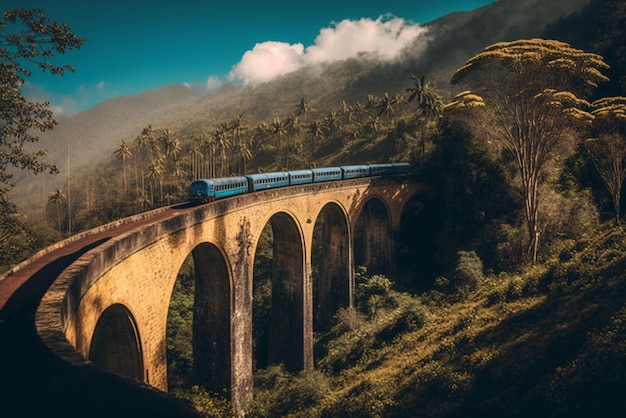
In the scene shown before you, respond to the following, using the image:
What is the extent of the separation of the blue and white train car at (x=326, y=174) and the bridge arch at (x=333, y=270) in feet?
8.62

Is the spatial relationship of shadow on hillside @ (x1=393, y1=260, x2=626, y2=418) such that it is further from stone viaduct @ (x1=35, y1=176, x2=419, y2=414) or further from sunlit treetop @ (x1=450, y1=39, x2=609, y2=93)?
sunlit treetop @ (x1=450, y1=39, x2=609, y2=93)

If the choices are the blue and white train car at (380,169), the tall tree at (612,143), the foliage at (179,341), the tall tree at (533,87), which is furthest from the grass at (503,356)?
the blue and white train car at (380,169)

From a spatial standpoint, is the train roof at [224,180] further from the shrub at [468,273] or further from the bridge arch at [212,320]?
the shrub at [468,273]

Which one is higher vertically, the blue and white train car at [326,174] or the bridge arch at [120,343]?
the blue and white train car at [326,174]

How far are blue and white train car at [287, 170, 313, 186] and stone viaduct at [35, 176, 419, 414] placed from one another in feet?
7.38

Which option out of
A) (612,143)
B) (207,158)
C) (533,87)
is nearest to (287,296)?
(533,87)

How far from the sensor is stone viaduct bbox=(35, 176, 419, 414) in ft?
36.9

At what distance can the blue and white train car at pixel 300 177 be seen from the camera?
30.4m

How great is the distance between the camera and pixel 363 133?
79688mm

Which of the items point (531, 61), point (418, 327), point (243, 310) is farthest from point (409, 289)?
point (531, 61)

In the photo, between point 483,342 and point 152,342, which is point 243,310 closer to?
point 152,342

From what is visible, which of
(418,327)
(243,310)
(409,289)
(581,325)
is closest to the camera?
(581,325)

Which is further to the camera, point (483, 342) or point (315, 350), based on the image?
point (315, 350)

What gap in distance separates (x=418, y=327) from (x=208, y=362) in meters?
11.8
